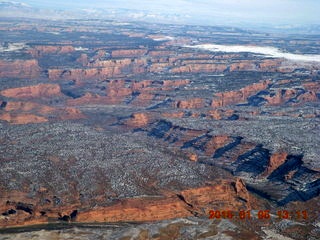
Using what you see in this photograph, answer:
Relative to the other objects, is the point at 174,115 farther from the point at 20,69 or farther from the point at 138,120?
the point at 20,69

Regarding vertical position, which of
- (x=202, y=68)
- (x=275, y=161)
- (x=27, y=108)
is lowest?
(x=27, y=108)

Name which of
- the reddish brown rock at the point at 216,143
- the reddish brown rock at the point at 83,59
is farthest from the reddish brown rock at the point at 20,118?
the reddish brown rock at the point at 83,59

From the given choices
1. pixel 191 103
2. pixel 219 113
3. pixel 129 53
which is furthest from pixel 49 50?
pixel 219 113

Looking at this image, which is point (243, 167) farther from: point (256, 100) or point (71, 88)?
point (71, 88)

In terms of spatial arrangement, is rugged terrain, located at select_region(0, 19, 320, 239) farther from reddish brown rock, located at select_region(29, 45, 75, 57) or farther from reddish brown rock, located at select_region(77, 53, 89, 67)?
reddish brown rock, located at select_region(29, 45, 75, 57)

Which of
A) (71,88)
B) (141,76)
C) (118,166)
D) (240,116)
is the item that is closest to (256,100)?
(240,116)

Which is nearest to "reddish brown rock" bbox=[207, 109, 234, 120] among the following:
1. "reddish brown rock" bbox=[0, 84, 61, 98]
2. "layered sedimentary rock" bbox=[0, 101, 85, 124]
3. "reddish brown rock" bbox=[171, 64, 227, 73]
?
"layered sedimentary rock" bbox=[0, 101, 85, 124]
